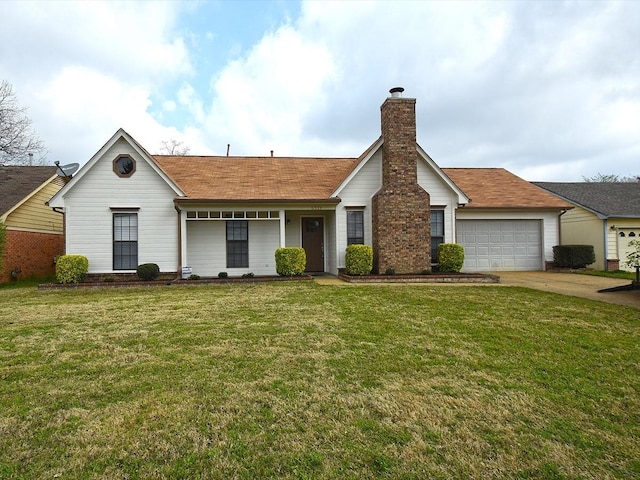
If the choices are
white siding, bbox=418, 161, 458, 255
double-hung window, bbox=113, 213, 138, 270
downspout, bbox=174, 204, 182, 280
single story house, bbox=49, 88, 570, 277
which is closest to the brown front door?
single story house, bbox=49, 88, 570, 277

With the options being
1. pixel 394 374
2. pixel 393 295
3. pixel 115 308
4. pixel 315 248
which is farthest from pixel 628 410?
pixel 315 248

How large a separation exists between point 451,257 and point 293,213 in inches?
249

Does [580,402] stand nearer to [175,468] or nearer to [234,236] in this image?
[175,468]

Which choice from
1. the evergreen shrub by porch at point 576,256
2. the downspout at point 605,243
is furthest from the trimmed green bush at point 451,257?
the downspout at point 605,243

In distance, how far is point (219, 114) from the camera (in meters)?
21.8

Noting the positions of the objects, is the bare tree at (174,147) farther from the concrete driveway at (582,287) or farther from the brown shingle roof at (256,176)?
the concrete driveway at (582,287)

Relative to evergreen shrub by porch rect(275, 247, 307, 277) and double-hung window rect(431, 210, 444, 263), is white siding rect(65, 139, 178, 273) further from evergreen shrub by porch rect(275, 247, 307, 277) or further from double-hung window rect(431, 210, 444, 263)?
double-hung window rect(431, 210, 444, 263)

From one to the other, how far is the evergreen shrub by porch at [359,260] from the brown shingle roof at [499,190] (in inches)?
228

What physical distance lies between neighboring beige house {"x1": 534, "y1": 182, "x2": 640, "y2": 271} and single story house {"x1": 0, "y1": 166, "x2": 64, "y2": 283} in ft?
76.7

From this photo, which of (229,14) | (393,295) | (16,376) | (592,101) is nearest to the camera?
(16,376)

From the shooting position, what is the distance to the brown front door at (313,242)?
1534 cm

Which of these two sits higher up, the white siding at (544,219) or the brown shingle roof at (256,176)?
the brown shingle roof at (256,176)

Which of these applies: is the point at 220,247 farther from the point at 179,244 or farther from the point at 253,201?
the point at 253,201

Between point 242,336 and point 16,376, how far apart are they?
2661mm
